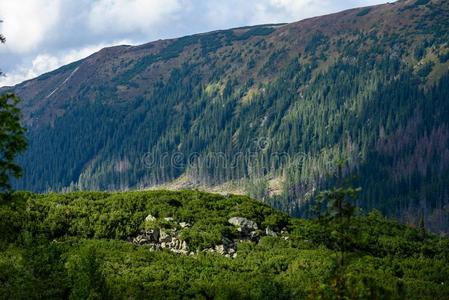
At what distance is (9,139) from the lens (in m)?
29.4

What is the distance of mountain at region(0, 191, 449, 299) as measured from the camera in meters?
47.5

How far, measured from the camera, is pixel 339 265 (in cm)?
2327

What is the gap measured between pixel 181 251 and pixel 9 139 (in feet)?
125

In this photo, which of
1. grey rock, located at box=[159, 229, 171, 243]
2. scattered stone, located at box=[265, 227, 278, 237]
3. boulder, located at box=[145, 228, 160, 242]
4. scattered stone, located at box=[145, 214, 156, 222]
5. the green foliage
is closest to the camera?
the green foliage

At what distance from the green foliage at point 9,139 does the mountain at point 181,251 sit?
531 inches

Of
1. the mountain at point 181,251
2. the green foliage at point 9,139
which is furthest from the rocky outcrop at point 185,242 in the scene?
the green foliage at point 9,139

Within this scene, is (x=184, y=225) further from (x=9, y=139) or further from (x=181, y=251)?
(x=9, y=139)

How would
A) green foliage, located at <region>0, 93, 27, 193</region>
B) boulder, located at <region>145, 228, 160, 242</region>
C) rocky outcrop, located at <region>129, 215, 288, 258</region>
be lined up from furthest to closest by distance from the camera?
1. boulder, located at <region>145, 228, 160, 242</region>
2. rocky outcrop, located at <region>129, 215, 288, 258</region>
3. green foliage, located at <region>0, 93, 27, 193</region>

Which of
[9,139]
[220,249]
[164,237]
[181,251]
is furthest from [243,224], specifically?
[9,139]

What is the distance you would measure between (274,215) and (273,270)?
51.5ft

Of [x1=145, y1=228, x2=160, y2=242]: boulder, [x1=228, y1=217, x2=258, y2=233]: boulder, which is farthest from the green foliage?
[x1=228, y1=217, x2=258, y2=233]: boulder

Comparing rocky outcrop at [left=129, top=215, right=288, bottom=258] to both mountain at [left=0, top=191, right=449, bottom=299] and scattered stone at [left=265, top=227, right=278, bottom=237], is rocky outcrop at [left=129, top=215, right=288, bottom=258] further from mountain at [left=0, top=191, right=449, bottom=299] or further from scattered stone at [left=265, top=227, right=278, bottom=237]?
mountain at [left=0, top=191, right=449, bottom=299]

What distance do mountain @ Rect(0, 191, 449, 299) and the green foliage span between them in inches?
531

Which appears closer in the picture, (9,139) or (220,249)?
(9,139)
